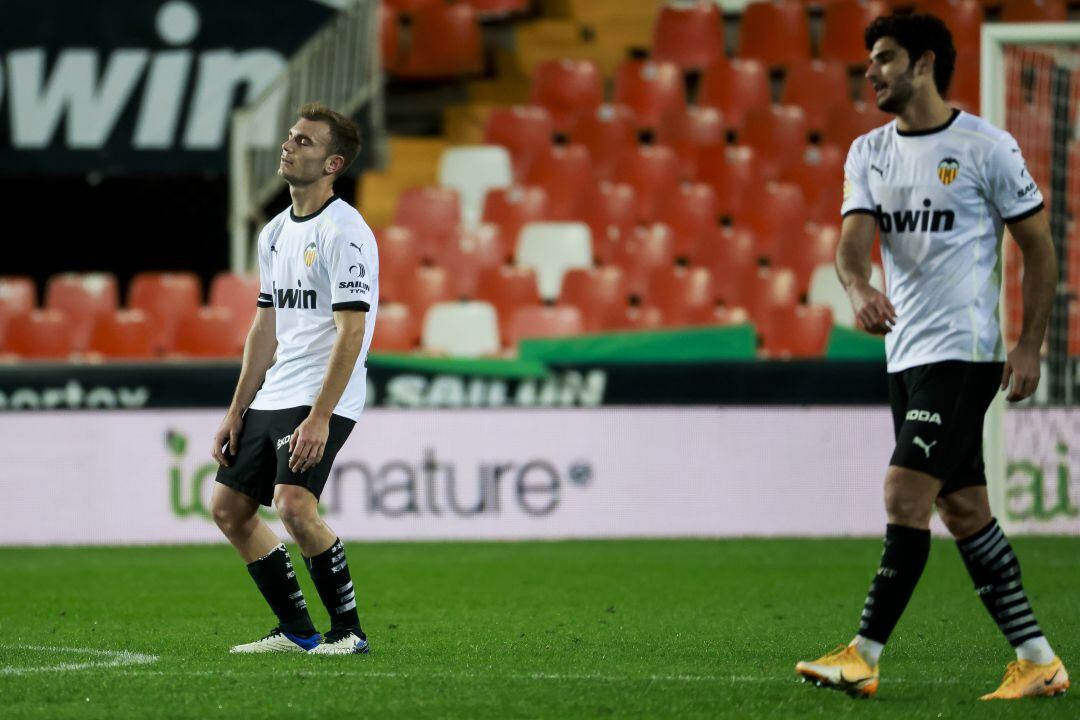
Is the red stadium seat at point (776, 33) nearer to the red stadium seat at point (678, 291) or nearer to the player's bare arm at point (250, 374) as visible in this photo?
the red stadium seat at point (678, 291)

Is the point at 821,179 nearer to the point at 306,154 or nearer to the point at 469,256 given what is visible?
the point at 469,256

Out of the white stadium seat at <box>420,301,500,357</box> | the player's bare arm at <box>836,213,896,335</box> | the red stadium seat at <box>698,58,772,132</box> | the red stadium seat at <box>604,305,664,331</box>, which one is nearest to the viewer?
the player's bare arm at <box>836,213,896,335</box>

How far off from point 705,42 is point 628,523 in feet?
19.8

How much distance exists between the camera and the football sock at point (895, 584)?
4660 mm

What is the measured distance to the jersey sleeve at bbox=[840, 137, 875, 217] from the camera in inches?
190

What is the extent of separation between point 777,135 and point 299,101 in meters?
3.85

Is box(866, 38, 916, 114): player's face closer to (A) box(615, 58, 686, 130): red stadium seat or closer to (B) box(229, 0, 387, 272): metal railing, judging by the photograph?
(B) box(229, 0, 387, 272): metal railing

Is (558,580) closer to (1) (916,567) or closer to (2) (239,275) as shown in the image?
(1) (916,567)

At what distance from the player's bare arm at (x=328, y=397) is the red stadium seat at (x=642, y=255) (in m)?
7.67

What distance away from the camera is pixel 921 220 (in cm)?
475

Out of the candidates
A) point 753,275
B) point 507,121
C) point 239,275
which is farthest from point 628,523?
point 507,121

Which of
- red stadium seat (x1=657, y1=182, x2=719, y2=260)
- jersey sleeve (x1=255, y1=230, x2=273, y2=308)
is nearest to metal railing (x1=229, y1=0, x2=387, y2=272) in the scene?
red stadium seat (x1=657, y1=182, x2=719, y2=260)

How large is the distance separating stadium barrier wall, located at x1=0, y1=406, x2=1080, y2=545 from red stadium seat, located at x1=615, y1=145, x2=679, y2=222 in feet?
11.1

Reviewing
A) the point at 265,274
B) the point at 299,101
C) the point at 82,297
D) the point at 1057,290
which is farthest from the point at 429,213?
the point at 265,274
